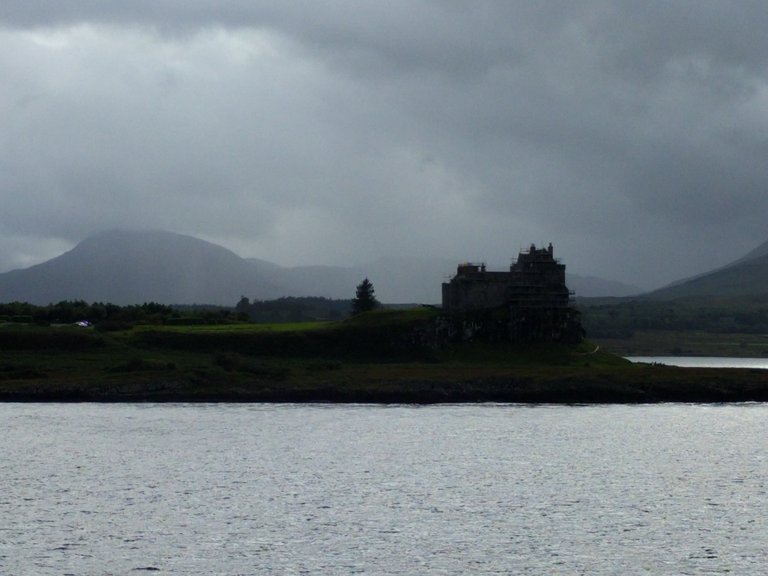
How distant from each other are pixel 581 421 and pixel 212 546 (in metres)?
52.6

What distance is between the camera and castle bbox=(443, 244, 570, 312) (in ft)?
451

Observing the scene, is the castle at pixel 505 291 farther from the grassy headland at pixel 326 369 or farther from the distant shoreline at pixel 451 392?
the distant shoreline at pixel 451 392

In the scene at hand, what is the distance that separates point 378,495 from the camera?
5616 cm

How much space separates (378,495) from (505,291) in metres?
84.4

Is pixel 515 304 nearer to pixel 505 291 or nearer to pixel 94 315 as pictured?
pixel 505 291

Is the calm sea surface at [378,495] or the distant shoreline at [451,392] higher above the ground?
the distant shoreline at [451,392]

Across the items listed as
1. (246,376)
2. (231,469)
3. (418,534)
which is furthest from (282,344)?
(418,534)

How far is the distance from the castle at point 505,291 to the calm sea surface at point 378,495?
45.6 meters

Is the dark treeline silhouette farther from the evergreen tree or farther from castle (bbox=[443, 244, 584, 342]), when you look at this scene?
castle (bbox=[443, 244, 584, 342])

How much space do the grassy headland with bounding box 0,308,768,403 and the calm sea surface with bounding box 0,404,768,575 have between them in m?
14.7

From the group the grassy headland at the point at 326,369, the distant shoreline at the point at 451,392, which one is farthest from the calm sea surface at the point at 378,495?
the grassy headland at the point at 326,369

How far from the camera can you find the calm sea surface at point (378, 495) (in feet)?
141

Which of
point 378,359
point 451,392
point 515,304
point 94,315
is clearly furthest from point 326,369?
point 94,315

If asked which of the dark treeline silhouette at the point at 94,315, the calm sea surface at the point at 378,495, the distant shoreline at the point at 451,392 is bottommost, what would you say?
the calm sea surface at the point at 378,495
